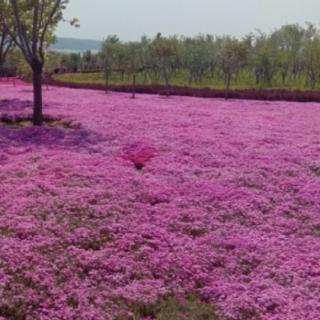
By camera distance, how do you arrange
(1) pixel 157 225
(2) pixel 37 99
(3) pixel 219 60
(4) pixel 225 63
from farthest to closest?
(3) pixel 219 60 → (4) pixel 225 63 → (2) pixel 37 99 → (1) pixel 157 225

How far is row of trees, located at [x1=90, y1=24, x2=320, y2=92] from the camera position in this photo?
8169 centimetres

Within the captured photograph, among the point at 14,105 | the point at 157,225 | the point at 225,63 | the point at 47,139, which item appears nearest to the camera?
the point at 157,225

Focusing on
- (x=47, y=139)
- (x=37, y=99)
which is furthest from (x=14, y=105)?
(x=47, y=139)

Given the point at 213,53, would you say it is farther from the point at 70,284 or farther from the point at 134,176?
the point at 70,284

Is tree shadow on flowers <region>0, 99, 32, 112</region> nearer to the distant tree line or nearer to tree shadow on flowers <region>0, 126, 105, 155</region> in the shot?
tree shadow on flowers <region>0, 126, 105, 155</region>

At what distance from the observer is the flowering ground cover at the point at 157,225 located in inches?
385

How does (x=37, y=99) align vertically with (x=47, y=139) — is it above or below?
above

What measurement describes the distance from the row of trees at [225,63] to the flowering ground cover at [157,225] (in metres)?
54.9

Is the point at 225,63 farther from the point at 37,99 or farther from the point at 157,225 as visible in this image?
the point at 157,225

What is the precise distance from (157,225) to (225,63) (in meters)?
63.1

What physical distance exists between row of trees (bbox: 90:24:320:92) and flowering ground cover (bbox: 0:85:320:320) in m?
54.9

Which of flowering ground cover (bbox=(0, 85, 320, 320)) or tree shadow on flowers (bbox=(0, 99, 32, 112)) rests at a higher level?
tree shadow on flowers (bbox=(0, 99, 32, 112))

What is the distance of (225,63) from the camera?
74.1 metres

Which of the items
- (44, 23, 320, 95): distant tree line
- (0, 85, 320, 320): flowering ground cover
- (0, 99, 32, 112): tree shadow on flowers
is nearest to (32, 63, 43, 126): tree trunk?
(0, 85, 320, 320): flowering ground cover
